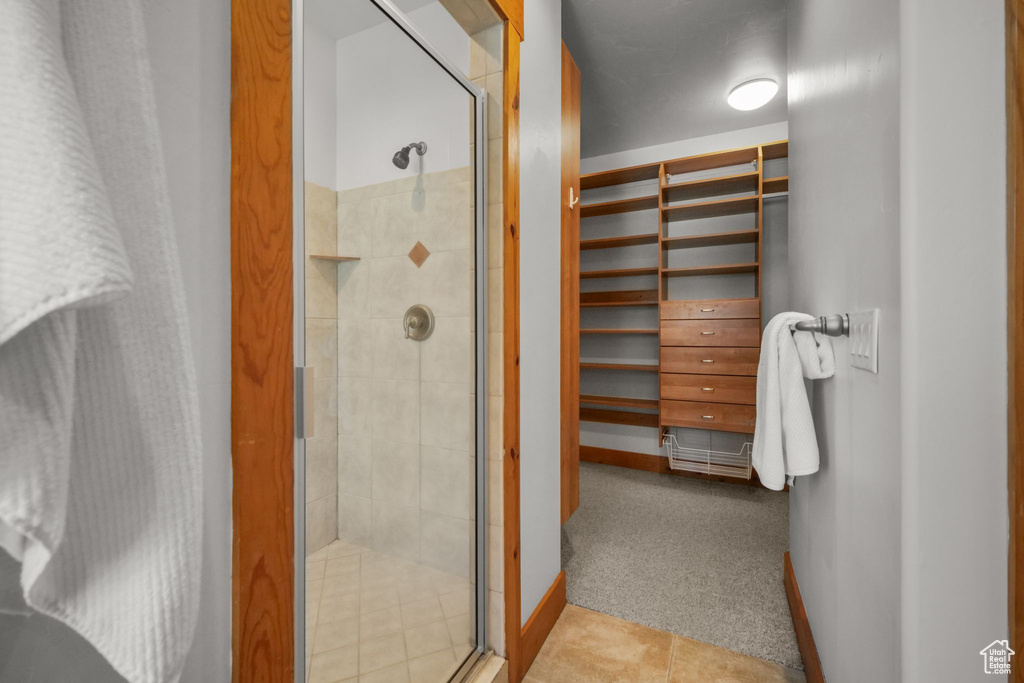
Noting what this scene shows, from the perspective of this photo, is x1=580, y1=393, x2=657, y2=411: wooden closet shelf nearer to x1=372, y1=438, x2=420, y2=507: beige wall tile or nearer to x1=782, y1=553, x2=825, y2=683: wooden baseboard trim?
x1=782, y1=553, x2=825, y2=683: wooden baseboard trim

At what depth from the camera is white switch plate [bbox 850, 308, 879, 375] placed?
77 cm

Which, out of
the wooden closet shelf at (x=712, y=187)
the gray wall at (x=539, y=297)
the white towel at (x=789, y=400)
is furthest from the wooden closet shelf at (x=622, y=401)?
the white towel at (x=789, y=400)

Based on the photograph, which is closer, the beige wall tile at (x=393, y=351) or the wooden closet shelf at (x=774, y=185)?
the beige wall tile at (x=393, y=351)

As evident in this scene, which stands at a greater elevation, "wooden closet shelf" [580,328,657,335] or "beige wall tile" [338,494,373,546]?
"wooden closet shelf" [580,328,657,335]

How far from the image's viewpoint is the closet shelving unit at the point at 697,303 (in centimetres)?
283

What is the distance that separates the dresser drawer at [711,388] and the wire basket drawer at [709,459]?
0.32 m

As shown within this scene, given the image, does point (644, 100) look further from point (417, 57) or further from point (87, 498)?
point (87, 498)

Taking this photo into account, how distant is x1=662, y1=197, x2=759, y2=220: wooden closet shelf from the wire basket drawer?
158 centimetres

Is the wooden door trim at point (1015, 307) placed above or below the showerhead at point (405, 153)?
below

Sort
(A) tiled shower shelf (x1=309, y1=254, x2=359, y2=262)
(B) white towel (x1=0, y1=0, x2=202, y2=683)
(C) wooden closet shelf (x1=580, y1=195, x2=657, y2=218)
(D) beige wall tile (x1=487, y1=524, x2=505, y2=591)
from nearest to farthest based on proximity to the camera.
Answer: (B) white towel (x1=0, y1=0, x2=202, y2=683) → (A) tiled shower shelf (x1=309, y1=254, x2=359, y2=262) → (D) beige wall tile (x1=487, y1=524, x2=505, y2=591) → (C) wooden closet shelf (x1=580, y1=195, x2=657, y2=218)

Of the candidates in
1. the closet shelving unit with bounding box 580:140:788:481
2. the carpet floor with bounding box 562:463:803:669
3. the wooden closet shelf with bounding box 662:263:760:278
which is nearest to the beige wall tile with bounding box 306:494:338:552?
the carpet floor with bounding box 562:463:803:669

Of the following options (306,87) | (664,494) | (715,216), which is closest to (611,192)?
(715,216)

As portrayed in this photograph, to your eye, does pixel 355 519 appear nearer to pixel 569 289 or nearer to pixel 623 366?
pixel 569 289

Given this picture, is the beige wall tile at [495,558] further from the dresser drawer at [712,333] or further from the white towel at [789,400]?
the dresser drawer at [712,333]
